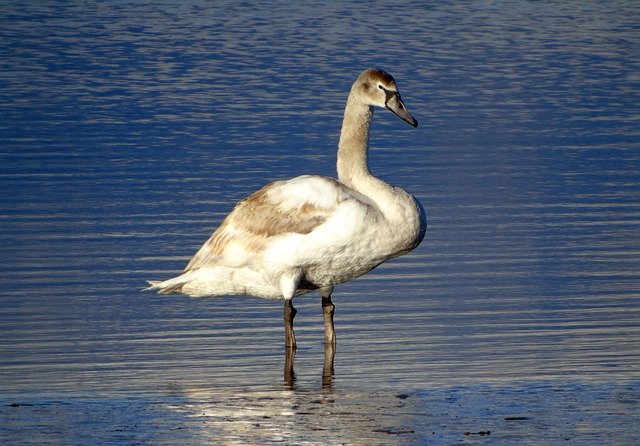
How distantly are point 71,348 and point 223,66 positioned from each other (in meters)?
15.6

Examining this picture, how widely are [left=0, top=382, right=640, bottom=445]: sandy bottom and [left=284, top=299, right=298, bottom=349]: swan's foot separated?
3.48ft

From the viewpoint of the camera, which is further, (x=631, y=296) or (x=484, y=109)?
(x=484, y=109)

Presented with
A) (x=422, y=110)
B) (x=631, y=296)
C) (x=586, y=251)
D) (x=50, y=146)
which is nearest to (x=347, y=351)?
(x=631, y=296)

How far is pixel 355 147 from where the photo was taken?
11.8m

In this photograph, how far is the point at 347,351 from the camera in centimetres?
1083

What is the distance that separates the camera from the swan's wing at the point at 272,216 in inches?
432

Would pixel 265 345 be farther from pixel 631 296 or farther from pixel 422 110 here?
pixel 422 110

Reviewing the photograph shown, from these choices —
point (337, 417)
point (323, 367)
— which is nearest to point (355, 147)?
point (323, 367)

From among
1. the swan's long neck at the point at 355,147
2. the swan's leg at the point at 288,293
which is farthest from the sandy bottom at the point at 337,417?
the swan's long neck at the point at 355,147

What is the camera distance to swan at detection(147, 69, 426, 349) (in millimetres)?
10883

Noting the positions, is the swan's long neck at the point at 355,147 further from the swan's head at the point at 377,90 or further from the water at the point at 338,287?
the water at the point at 338,287

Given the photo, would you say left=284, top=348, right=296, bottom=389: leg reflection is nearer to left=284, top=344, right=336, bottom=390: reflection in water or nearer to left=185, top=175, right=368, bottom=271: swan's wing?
left=284, top=344, right=336, bottom=390: reflection in water

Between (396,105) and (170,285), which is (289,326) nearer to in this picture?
(170,285)

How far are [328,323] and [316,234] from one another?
25.9 inches
